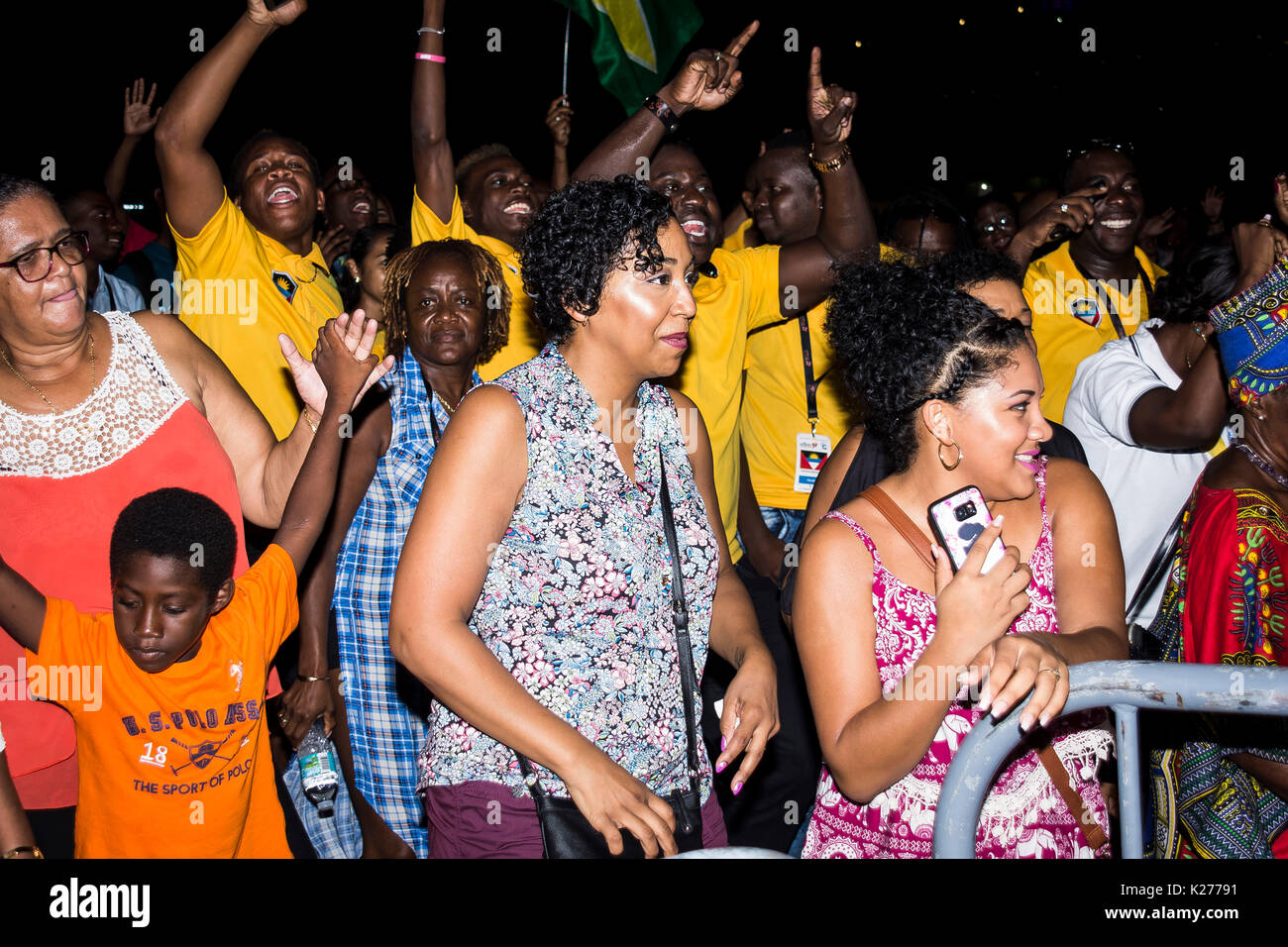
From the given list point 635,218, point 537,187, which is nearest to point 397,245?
point 537,187

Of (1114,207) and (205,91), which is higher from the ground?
(1114,207)

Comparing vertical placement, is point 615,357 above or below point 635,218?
below

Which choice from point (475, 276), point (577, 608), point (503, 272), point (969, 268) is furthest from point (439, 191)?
point (577, 608)

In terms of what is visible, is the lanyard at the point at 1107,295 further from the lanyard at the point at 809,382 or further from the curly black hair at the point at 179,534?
the curly black hair at the point at 179,534

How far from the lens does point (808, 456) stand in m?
4.34

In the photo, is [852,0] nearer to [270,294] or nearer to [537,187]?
[537,187]

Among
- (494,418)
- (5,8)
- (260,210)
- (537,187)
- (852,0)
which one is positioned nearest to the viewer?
(494,418)

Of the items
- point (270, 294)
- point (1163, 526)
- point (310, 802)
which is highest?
point (270, 294)

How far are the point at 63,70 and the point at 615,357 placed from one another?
26.5 ft

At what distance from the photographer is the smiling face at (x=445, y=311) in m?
3.67

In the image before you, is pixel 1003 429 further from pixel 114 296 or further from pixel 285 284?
pixel 114 296

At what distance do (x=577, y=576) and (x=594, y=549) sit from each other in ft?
0.21

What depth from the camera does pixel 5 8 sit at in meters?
7.56

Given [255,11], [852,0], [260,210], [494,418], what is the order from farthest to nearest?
[852,0] < [260,210] < [255,11] < [494,418]
